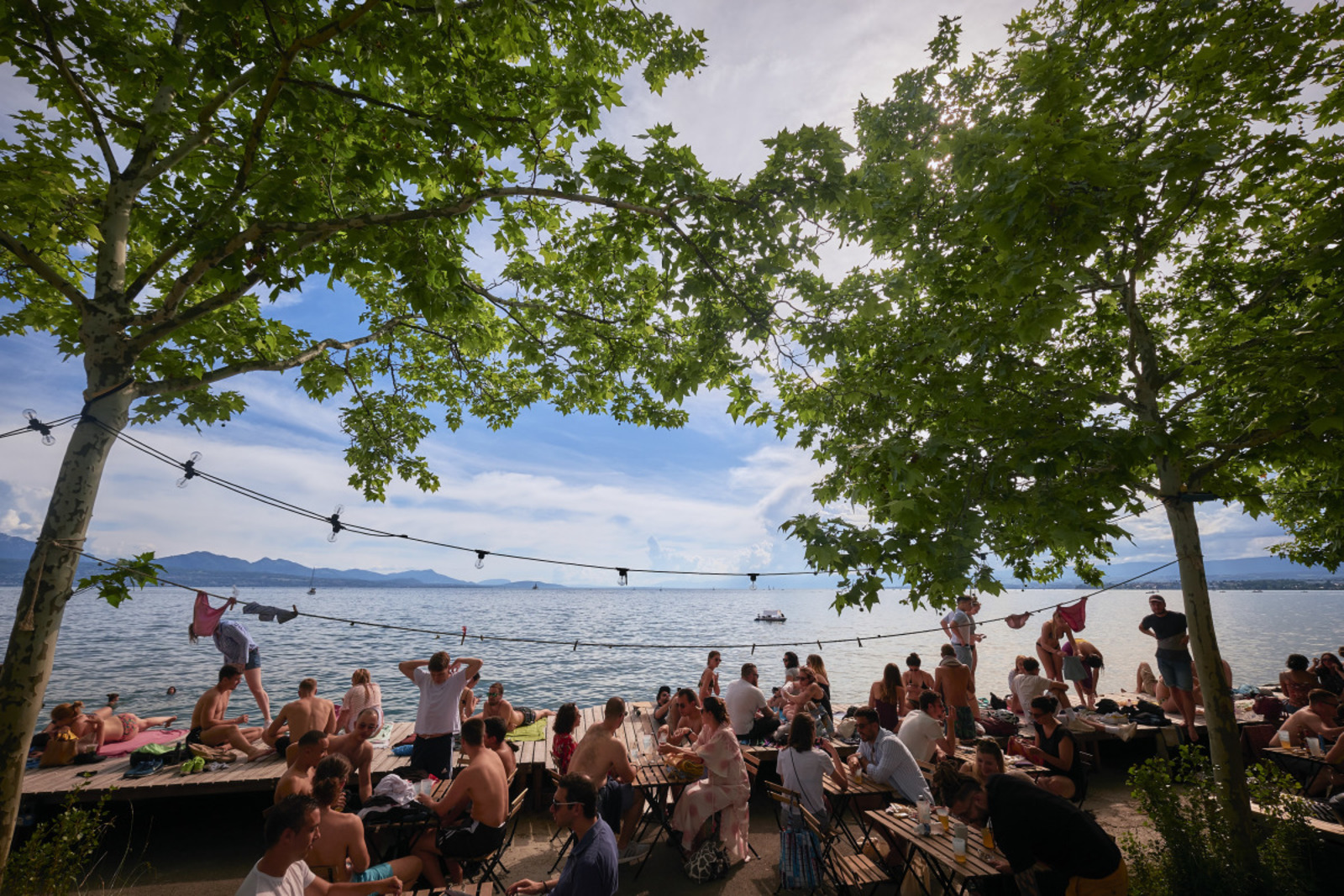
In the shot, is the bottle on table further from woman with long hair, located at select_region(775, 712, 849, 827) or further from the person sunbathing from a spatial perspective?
the person sunbathing

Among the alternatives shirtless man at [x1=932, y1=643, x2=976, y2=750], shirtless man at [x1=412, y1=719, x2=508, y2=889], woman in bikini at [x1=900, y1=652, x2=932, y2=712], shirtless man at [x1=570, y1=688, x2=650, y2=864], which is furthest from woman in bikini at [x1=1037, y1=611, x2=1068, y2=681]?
shirtless man at [x1=412, y1=719, x2=508, y2=889]

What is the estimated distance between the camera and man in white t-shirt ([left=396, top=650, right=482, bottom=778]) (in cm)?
761

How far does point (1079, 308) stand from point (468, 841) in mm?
8657

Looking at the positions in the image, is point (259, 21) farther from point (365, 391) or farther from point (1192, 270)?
point (1192, 270)

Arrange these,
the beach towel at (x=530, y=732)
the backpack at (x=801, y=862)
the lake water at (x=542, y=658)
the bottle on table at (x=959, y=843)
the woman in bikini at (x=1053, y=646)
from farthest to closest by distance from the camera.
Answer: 1. the lake water at (x=542, y=658)
2. the woman in bikini at (x=1053, y=646)
3. the beach towel at (x=530, y=732)
4. the backpack at (x=801, y=862)
5. the bottle on table at (x=959, y=843)

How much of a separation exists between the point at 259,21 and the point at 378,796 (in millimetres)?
7708

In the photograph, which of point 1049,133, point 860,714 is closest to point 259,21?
point 1049,133

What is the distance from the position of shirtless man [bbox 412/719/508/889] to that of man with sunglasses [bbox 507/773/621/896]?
1.27 meters

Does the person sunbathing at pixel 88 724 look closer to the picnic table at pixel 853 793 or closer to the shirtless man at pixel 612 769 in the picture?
the shirtless man at pixel 612 769

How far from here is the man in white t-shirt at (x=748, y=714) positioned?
9.25m

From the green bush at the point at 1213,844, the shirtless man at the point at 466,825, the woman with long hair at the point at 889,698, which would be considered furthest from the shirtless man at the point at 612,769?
the green bush at the point at 1213,844

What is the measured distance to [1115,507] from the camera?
5.08 m

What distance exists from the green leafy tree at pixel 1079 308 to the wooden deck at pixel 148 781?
8183 mm

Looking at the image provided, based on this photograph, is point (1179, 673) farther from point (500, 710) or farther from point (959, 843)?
point (500, 710)
